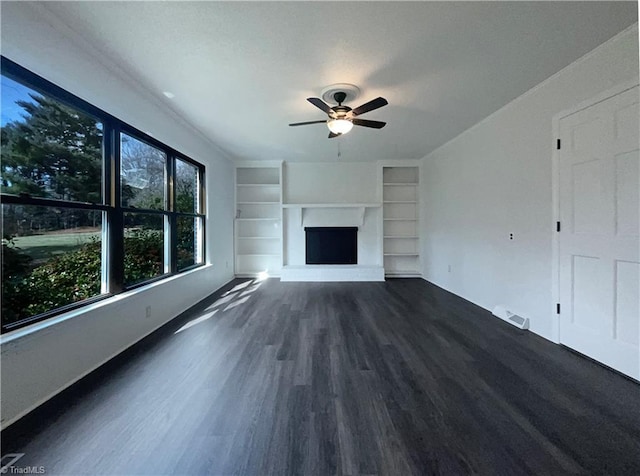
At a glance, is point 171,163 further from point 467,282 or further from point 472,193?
point 467,282

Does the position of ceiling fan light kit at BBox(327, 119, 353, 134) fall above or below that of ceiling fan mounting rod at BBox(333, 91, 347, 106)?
below

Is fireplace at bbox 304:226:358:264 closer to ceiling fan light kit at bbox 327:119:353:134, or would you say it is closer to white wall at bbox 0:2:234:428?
white wall at bbox 0:2:234:428

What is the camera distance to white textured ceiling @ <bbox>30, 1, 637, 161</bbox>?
1800 millimetres

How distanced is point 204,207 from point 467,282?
180 inches

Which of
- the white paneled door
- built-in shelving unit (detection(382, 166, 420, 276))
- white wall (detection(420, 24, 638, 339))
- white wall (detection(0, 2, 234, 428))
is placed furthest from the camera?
built-in shelving unit (detection(382, 166, 420, 276))

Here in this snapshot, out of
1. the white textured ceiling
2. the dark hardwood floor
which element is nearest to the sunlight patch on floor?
the dark hardwood floor

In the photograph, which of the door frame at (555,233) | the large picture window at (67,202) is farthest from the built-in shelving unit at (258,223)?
the door frame at (555,233)

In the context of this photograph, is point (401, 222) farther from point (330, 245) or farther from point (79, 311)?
point (79, 311)

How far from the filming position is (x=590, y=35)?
80.5 inches

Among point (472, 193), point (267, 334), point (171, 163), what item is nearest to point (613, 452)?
point (267, 334)

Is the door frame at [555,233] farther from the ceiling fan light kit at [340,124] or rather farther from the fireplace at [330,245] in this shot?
the fireplace at [330,245]

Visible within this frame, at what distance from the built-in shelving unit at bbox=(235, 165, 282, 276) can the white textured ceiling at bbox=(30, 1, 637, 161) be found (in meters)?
2.89

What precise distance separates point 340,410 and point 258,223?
5.09 metres

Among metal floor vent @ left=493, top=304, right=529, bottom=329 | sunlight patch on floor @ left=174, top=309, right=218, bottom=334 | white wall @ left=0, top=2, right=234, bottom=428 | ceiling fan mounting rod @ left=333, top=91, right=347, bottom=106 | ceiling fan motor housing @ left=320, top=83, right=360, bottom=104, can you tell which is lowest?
sunlight patch on floor @ left=174, top=309, right=218, bottom=334
